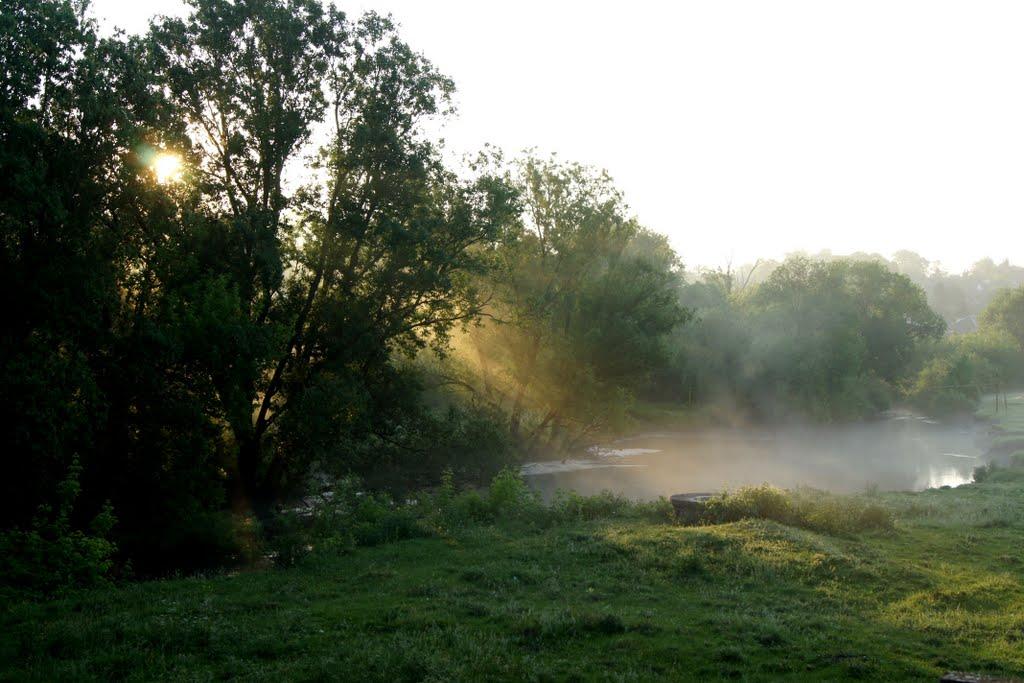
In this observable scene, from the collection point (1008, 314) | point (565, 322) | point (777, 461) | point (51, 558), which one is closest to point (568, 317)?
point (565, 322)

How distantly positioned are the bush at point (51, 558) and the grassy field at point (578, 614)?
3.15 ft

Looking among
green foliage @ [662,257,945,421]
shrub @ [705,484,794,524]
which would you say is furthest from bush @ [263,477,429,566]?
green foliage @ [662,257,945,421]

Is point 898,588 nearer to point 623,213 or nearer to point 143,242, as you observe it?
point 143,242

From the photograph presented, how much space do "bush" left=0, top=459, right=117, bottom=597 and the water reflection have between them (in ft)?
61.0

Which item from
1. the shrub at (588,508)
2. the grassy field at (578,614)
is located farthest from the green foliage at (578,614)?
the shrub at (588,508)

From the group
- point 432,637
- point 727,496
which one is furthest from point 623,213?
point 432,637

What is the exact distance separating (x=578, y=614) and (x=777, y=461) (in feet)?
122

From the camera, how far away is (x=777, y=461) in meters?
44.6

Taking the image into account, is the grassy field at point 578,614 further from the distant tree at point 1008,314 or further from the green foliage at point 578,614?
the distant tree at point 1008,314

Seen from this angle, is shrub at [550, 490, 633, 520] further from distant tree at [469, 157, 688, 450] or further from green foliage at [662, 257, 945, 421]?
green foliage at [662, 257, 945, 421]

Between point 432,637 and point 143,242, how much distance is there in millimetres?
14839

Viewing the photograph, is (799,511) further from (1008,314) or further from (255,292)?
(1008,314)

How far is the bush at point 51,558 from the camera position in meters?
12.1

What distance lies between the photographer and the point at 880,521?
16812 mm
